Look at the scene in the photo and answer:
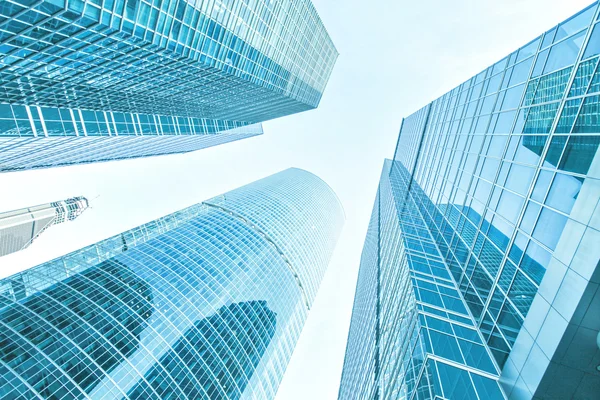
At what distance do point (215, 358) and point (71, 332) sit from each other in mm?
22986

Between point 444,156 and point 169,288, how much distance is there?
2062 inches

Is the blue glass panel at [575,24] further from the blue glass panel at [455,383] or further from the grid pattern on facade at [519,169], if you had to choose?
the blue glass panel at [455,383]

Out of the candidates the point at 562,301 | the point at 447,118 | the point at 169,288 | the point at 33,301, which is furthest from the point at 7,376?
the point at 447,118

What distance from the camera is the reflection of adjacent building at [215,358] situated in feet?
154

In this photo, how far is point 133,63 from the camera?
40.8 metres

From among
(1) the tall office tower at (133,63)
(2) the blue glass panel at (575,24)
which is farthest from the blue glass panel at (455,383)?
(1) the tall office tower at (133,63)

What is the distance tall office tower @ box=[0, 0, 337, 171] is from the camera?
96.1 feet

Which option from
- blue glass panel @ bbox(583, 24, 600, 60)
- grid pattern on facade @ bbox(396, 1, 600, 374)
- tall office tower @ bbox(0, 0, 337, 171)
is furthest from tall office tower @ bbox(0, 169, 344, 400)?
blue glass panel @ bbox(583, 24, 600, 60)

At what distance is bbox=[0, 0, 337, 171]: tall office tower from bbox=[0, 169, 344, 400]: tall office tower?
2373 centimetres

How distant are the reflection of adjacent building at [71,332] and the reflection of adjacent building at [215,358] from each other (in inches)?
238

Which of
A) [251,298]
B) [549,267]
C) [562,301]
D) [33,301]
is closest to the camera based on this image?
[562,301]

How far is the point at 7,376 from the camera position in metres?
34.2

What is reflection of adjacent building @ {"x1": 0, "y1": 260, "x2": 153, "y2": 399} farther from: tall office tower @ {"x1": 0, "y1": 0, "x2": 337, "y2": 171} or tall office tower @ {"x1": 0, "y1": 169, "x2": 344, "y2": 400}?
tall office tower @ {"x1": 0, "y1": 0, "x2": 337, "y2": 171}

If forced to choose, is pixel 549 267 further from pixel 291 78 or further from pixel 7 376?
pixel 291 78
